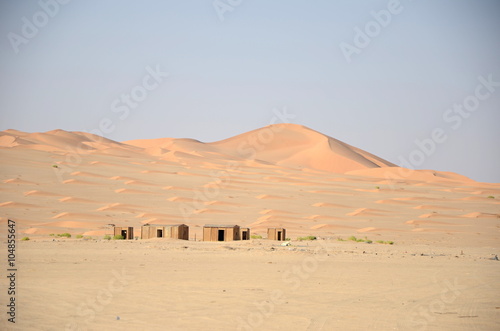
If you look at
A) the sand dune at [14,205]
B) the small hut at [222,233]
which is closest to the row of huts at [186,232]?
the small hut at [222,233]

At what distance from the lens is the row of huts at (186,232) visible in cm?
3325

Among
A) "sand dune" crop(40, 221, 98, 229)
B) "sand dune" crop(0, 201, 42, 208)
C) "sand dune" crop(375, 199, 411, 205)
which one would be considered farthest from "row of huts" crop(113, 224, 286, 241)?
"sand dune" crop(375, 199, 411, 205)

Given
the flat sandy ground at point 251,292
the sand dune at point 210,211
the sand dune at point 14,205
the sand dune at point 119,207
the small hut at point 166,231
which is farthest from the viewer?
the sand dune at point 210,211

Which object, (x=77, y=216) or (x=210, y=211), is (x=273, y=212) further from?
(x=77, y=216)

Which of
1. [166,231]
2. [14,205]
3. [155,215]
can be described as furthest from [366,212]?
[14,205]

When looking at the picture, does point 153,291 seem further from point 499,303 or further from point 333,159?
point 333,159

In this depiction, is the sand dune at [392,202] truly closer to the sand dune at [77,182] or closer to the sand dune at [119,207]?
the sand dune at [119,207]

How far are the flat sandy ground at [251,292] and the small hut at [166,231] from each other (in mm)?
9895

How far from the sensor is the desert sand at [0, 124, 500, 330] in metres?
→ 11.5

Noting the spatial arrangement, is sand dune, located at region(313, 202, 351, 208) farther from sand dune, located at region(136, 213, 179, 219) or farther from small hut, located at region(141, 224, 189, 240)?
small hut, located at region(141, 224, 189, 240)

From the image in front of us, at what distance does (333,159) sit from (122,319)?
11011 centimetres

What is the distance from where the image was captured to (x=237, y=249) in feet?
86.8

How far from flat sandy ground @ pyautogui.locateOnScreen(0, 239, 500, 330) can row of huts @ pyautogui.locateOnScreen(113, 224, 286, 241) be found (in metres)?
10.1

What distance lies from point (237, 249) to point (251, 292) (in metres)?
12.6
